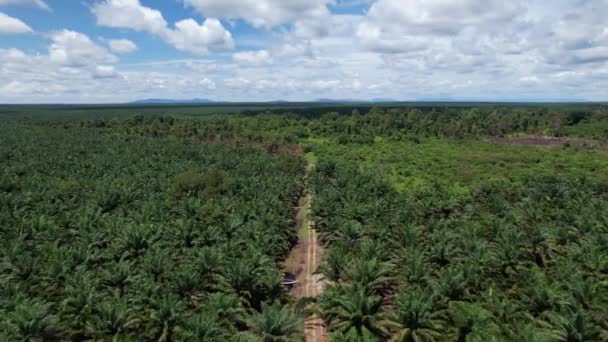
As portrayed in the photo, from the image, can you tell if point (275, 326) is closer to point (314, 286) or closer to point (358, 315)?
point (358, 315)

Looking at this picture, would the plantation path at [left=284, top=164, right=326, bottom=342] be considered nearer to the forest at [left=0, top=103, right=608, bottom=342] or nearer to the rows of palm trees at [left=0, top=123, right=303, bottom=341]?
the forest at [left=0, top=103, right=608, bottom=342]

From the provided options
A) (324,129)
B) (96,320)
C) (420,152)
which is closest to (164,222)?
(96,320)

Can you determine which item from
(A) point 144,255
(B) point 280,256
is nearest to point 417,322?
(B) point 280,256

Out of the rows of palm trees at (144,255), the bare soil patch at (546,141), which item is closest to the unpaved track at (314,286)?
the rows of palm trees at (144,255)

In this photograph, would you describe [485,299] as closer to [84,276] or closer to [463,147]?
[84,276]

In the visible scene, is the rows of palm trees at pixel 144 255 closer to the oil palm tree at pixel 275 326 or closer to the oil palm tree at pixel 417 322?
the oil palm tree at pixel 275 326

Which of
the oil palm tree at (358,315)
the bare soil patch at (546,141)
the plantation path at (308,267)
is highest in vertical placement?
the oil palm tree at (358,315)

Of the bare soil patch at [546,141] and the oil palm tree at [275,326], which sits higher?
the oil palm tree at [275,326]

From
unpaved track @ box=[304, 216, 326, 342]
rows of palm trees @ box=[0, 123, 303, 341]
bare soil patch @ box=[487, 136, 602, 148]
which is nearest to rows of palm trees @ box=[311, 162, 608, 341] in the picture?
unpaved track @ box=[304, 216, 326, 342]
